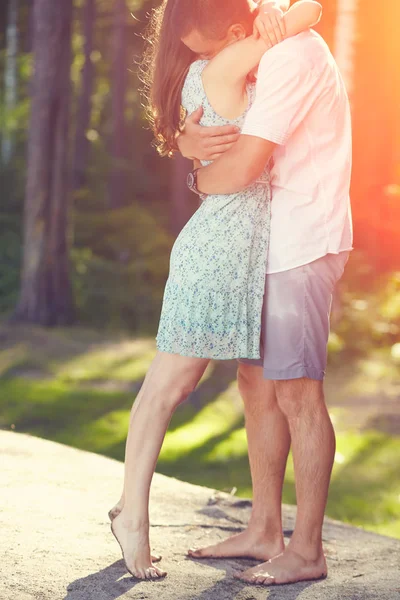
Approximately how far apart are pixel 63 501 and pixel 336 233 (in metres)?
1.71

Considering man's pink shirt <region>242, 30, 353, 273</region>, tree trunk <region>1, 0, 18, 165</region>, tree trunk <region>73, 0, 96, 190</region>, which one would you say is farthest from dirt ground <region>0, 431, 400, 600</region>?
tree trunk <region>1, 0, 18, 165</region>

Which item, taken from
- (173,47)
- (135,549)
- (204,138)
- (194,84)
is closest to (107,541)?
(135,549)

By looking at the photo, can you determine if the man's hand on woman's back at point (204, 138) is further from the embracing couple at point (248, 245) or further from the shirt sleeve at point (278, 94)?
the shirt sleeve at point (278, 94)

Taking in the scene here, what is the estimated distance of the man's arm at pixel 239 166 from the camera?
308 cm

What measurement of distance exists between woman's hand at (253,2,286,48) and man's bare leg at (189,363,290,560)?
1.19 m

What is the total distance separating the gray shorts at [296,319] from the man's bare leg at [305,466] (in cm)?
8

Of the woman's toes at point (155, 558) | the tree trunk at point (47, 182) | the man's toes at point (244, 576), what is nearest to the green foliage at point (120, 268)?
the tree trunk at point (47, 182)

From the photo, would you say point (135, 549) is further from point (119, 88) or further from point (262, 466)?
point (119, 88)

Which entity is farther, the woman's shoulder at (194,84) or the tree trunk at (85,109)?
the tree trunk at (85,109)

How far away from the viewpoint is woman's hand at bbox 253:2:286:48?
3.07 metres

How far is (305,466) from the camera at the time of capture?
10.9ft

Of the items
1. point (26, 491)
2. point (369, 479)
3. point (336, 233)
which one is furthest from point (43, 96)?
point (336, 233)

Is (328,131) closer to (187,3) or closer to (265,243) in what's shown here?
(265,243)

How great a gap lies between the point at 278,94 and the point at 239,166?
0.86 feet
